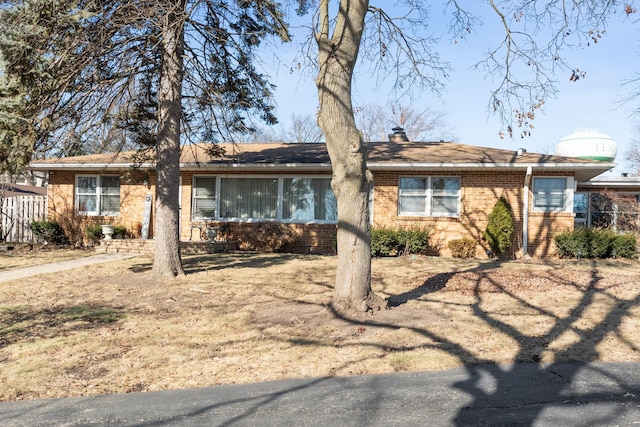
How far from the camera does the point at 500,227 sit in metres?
14.3

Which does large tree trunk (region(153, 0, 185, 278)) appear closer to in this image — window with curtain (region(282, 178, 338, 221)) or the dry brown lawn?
the dry brown lawn

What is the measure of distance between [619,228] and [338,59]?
15.2 meters

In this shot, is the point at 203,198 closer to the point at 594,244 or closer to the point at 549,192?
the point at 549,192

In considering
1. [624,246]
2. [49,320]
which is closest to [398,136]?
[624,246]

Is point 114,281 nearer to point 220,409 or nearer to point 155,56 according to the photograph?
point 155,56

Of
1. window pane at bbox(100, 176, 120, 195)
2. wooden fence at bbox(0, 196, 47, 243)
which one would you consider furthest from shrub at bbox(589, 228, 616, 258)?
wooden fence at bbox(0, 196, 47, 243)

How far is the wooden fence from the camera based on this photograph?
18891mm

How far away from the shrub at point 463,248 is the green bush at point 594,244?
2293 mm

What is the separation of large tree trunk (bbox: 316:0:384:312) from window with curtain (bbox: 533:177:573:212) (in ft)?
30.5

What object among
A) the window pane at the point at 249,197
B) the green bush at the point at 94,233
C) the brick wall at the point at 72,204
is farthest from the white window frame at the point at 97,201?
the window pane at the point at 249,197

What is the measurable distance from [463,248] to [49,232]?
45.2ft

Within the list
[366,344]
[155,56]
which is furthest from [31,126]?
[366,344]

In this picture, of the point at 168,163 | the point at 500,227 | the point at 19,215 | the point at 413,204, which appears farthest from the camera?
the point at 19,215

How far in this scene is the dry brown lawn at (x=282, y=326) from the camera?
5.38 metres
